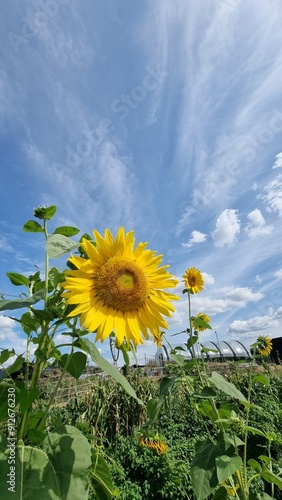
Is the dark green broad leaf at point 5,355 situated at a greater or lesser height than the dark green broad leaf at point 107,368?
greater

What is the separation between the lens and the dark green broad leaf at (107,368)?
64 centimetres

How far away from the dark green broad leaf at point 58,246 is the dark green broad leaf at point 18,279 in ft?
0.84

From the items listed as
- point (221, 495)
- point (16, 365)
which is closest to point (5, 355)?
point (16, 365)

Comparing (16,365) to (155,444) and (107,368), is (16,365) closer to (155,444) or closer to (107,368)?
(107,368)

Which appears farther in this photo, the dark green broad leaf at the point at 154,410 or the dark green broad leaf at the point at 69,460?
the dark green broad leaf at the point at 154,410

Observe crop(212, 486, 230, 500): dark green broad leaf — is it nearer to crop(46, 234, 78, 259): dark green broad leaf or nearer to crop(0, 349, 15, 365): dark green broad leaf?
crop(0, 349, 15, 365): dark green broad leaf

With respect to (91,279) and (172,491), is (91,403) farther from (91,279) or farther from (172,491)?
(91,279)

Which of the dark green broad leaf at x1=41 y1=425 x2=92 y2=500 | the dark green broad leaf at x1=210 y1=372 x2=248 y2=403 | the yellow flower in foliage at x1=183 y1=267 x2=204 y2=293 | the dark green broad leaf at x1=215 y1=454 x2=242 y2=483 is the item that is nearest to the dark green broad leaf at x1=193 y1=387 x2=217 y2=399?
the dark green broad leaf at x1=210 y1=372 x2=248 y2=403

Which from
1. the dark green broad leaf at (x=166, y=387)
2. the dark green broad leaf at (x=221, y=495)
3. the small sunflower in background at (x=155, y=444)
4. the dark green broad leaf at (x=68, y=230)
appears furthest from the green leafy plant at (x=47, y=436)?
the small sunflower in background at (x=155, y=444)

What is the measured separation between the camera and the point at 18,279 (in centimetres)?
96

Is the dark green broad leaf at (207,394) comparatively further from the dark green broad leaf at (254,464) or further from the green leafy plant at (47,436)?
the dark green broad leaf at (254,464)

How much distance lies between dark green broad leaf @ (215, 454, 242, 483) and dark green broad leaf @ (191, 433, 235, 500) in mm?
23

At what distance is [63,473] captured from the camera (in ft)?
2.12

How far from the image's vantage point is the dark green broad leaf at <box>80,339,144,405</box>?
643mm
